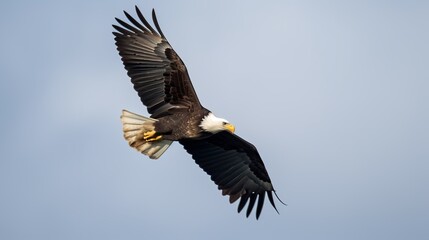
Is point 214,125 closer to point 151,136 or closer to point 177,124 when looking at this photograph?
point 177,124

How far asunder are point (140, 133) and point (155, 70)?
1048mm

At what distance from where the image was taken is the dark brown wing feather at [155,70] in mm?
13062

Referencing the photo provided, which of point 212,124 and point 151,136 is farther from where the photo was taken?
point 151,136

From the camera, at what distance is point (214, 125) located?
12797 millimetres

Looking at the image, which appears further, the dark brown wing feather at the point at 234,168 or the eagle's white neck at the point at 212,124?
the dark brown wing feather at the point at 234,168

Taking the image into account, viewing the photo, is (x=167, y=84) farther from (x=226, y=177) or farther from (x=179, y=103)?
(x=226, y=177)

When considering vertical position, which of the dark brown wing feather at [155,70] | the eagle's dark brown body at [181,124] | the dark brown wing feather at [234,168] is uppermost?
the dark brown wing feather at [155,70]

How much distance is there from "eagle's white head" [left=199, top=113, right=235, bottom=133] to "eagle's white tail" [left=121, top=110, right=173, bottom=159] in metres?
0.84

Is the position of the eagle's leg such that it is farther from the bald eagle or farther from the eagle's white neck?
the eagle's white neck

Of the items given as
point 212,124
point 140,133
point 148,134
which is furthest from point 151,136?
point 212,124

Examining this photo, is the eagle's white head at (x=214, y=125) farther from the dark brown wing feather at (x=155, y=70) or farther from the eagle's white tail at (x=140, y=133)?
the eagle's white tail at (x=140, y=133)

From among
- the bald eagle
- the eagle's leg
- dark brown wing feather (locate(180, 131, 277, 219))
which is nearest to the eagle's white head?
the bald eagle

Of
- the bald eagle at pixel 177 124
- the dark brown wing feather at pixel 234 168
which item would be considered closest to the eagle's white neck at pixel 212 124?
the bald eagle at pixel 177 124

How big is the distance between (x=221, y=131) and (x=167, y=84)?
1.16 meters
